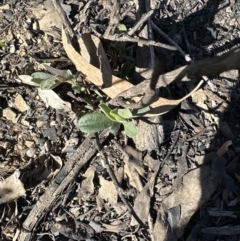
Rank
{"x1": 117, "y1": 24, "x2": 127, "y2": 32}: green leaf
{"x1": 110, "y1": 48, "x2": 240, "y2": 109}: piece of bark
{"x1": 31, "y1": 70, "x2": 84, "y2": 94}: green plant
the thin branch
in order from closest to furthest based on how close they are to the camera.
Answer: {"x1": 110, "y1": 48, "x2": 240, "y2": 109}: piece of bark, the thin branch, {"x1": 31, "y1": 70, "x2": 84, "y2": 94}: green plant, {"x1": 117, "y1": 24, "x2": 127, "y2": 32}: green leaf

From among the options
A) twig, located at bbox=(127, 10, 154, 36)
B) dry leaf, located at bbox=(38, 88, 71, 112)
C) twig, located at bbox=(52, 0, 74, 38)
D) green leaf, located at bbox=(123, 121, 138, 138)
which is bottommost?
green leaf, located at bbox=(123, 121, 138, 138)

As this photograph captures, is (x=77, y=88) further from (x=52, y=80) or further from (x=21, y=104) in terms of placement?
(x=21, y=104)

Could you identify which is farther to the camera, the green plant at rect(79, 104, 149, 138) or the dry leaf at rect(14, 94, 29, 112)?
the dry leaf at rect(14, 94, 29, 112)

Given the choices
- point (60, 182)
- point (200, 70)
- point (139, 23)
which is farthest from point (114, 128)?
point (200, 70)

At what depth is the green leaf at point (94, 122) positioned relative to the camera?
1.66 meters

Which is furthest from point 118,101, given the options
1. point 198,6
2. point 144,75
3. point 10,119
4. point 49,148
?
point 198,6

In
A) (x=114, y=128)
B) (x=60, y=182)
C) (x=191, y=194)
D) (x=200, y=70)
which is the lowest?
(x=191, y=194)

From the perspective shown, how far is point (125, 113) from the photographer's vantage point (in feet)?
5.36

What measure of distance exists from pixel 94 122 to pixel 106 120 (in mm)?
48

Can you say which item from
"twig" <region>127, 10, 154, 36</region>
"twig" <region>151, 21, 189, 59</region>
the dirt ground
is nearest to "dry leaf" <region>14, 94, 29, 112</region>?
the dirt ground

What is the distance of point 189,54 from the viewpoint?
1.93 m

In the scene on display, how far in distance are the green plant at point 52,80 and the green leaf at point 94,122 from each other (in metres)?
0.16

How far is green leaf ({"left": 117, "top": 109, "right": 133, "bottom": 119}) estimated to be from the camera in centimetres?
162

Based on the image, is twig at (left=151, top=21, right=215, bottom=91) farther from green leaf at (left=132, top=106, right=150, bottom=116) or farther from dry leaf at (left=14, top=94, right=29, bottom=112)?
dry leaf at (left=14, top=94, right=29, bottom=112)
